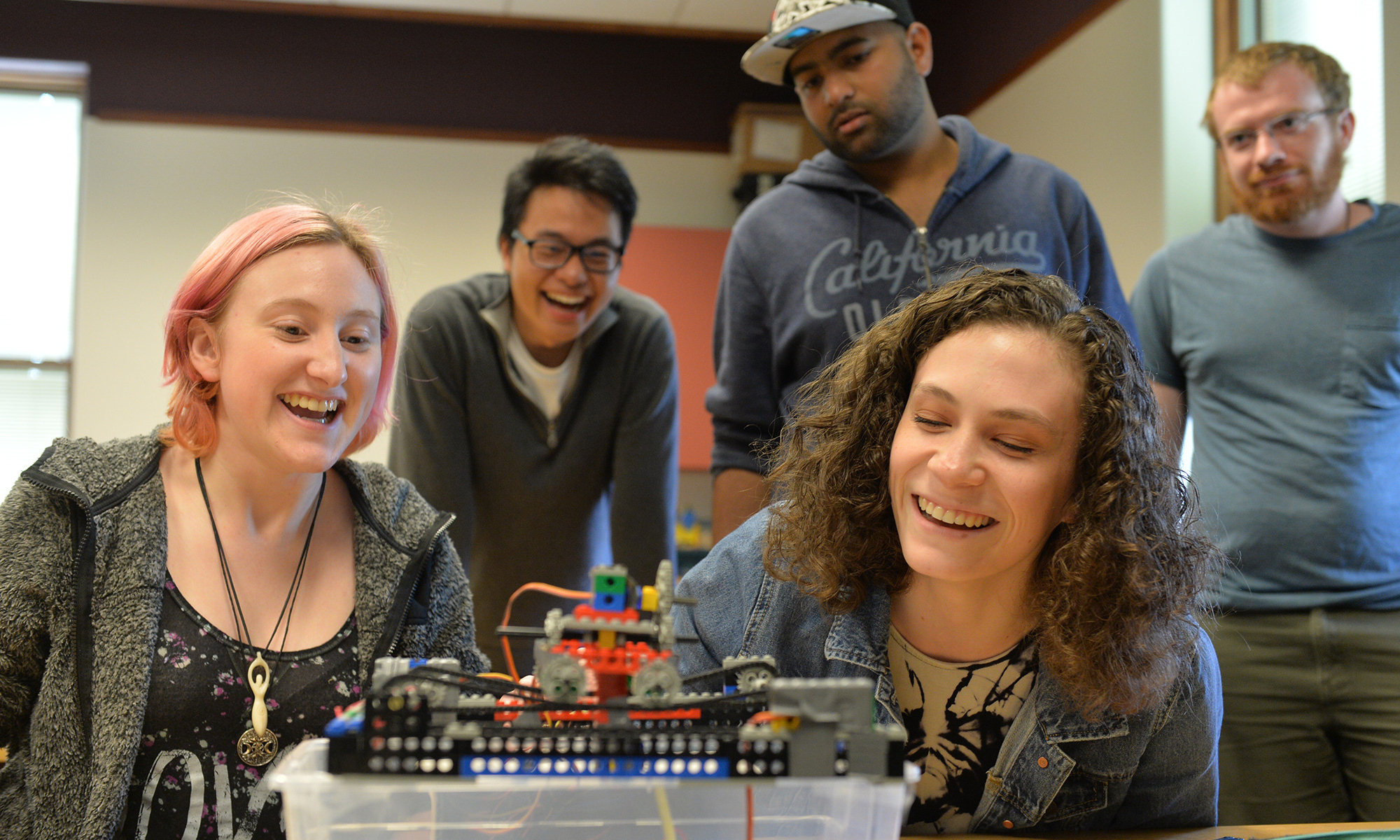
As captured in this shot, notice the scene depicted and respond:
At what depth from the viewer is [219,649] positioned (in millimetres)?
1271

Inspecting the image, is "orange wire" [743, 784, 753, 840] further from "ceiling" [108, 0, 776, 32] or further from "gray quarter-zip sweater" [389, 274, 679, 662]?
"ceiling" [108, 0, 776, 32]

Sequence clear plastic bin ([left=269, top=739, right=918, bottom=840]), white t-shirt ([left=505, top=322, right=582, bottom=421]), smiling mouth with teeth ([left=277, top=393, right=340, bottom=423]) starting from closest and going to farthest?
clear plastic bin ([left=269, top=739, right=918, bottom=840])
smiling mouth with teeth ([left=277, top=393, right=340, bottom=423])
white t-shirt ([left=505, top=322, right=582, bottom=421])

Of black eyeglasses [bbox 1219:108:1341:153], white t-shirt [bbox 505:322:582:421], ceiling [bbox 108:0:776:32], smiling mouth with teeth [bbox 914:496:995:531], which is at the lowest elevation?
smiling mouth with teeth [bbox 914:496:995:531]

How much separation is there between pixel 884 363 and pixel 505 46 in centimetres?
395

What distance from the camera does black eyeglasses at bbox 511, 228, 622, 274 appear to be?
A: 212cm

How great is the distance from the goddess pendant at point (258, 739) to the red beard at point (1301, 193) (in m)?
1.95

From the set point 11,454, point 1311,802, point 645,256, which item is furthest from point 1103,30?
point 11,454

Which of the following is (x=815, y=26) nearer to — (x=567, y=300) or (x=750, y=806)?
(x=567, y=300)

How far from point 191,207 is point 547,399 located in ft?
10.3

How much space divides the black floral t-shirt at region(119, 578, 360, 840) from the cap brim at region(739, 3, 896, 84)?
128cm

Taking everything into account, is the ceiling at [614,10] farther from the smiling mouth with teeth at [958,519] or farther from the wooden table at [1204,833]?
the wooden table at [1204,833]

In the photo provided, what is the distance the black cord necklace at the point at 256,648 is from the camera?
4.01 ft

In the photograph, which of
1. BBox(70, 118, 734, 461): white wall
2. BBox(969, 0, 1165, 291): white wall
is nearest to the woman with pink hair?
BBox(969, 0, 1165, 291): white wall

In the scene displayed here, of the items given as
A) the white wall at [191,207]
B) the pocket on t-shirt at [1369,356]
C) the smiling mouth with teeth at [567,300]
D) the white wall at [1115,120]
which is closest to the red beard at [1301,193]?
the pocket on t-shirt at [1369,356]
